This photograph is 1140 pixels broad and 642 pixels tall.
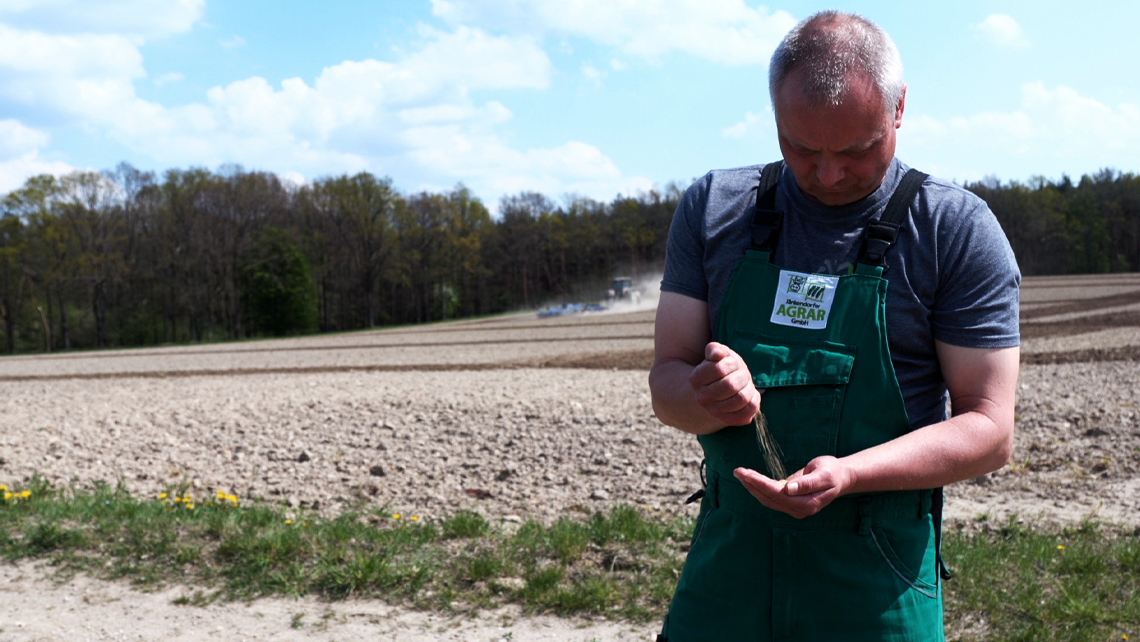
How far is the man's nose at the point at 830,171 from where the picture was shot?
1623mm

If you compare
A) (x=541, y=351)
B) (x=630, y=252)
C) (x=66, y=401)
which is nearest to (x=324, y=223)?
(x=630, y=252)

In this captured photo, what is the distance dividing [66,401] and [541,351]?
35.0ft

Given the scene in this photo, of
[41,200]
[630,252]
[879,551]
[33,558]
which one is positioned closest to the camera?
[879,551]

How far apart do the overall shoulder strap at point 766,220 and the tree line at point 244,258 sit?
188ft

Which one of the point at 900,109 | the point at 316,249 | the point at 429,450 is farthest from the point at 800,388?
the point at 316,249

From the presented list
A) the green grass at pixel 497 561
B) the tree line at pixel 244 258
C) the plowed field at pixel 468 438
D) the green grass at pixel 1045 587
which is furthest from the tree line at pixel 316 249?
the green grass at pixel 1045 587

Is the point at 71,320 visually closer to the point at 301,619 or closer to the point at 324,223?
the point at 324,223

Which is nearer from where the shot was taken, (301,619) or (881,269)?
(881,269)

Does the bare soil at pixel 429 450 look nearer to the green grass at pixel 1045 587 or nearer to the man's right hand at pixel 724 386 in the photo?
the green grass at pixel 1045 587

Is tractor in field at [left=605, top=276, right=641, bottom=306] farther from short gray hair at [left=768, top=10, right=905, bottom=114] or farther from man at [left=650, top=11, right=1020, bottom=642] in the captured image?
short gray hair at [left=768, top=10, right=905, bottom=114]

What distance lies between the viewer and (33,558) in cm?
513

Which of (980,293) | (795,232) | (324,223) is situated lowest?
(980,293)

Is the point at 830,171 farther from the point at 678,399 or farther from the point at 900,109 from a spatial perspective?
the point at 678,399

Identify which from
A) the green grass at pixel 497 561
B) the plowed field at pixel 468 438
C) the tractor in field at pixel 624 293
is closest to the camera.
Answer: the green grass at pixel 497 561
